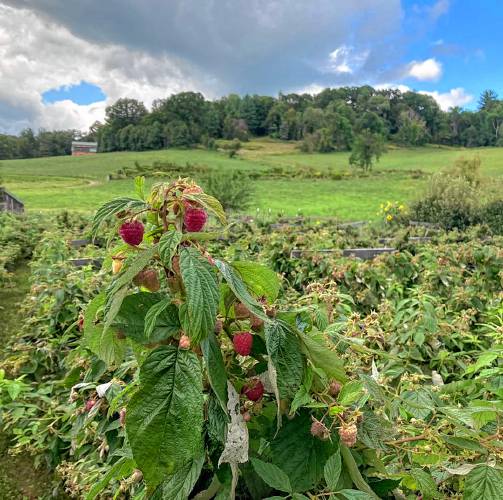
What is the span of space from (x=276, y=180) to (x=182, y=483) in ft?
147

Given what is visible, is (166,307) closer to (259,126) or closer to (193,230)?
(193,230)

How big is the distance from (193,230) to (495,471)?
2.51 feet

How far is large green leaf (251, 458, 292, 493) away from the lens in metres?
0.85

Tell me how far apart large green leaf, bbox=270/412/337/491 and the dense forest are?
69873 millimetres

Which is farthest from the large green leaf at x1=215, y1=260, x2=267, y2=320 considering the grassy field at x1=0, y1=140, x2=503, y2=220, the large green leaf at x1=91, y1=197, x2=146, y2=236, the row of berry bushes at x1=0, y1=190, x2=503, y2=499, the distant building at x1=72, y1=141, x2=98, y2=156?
the distant building at x1=72, y1=141, x2=98, y2=156

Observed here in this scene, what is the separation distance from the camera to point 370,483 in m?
0.99

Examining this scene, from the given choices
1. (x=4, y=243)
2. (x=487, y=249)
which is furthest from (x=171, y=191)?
(x=4, y=243)

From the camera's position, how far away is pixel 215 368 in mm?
806

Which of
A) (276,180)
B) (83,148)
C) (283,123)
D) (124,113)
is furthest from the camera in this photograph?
(283,123)

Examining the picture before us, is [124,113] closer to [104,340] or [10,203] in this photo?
[10,203]

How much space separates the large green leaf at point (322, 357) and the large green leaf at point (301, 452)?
0.38 ft

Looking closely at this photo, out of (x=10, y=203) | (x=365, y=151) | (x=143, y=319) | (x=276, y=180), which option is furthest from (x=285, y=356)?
(x=365, y=151)

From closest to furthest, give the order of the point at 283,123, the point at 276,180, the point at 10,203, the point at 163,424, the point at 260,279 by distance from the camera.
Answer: the point at 163,424 < the point at 260,279 < the point at 10,203 < the point at 276,180 < the point at 283,123

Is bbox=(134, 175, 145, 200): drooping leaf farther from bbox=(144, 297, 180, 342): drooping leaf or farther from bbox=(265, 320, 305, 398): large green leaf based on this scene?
bbox=(265, 320, 305, 398): large green leaf
